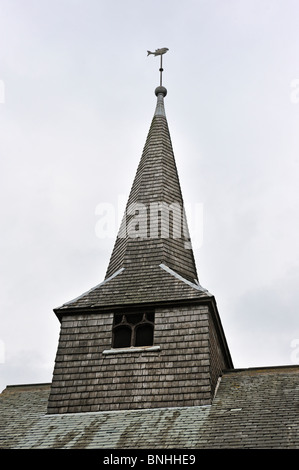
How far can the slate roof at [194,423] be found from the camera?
15156 mm

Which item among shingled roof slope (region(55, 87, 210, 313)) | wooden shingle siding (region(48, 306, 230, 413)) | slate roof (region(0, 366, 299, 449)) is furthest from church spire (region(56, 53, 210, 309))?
slate roof (region(0, 366, 299, 449))

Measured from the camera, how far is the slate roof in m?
15.2

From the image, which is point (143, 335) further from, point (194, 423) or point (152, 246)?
point (194, 423)

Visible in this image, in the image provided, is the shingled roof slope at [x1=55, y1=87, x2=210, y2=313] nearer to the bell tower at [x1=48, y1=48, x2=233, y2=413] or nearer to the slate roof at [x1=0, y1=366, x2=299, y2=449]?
the bell tower at [x1=48, y1=48, x2=233, y2=413]

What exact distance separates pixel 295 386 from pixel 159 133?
1256cm

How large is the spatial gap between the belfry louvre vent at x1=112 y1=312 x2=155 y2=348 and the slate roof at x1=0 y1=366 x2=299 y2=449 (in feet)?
7.24

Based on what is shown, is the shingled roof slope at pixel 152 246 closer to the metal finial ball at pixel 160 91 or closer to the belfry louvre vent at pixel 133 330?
the belfry louvre vent at pixel 133 330

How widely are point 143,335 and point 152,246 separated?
3.65 metres

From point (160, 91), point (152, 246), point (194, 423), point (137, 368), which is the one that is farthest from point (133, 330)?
point (160, 91)

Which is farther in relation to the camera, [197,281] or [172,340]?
[197,281]

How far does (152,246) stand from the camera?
2230 centimetres

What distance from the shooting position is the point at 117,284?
2102cm
